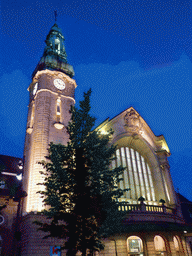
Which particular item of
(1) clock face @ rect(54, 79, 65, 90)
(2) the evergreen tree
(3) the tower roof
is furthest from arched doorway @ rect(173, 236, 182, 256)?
(3) the tower roof

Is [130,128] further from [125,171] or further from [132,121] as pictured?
[125,171]

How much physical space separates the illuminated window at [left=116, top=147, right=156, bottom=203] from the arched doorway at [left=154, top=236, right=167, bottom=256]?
5.21m

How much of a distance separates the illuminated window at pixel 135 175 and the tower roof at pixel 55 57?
16403 millimetres

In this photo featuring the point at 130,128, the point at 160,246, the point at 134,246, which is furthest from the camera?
the point at 130,128

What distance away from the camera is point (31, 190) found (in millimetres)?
25328

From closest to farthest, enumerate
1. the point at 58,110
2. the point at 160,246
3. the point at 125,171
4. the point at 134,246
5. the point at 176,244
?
the point at 134,246 → the point at 160,246 → the point at 176,244 → the point at 125,171 → the point at 58,110

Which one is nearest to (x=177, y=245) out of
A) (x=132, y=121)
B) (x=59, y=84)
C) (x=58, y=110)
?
(x=132, y=121)

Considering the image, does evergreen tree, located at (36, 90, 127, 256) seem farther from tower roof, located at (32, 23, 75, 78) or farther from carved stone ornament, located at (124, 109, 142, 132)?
tower roof, located at (32, 23, 75, 78)

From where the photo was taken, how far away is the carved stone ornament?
111 ft

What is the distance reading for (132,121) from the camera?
34500 mm

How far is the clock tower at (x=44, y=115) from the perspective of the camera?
85.5 ft

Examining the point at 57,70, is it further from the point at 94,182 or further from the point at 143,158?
the point at 94,182

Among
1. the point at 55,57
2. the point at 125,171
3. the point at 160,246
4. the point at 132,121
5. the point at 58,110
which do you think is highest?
the point at 55,57

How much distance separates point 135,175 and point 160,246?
9301mm
